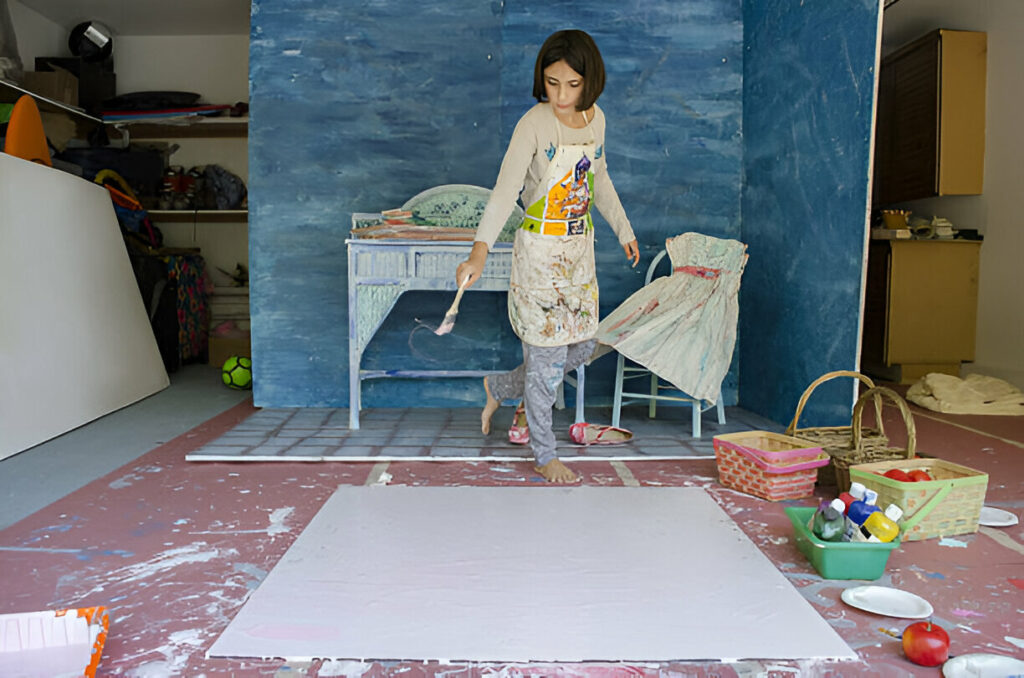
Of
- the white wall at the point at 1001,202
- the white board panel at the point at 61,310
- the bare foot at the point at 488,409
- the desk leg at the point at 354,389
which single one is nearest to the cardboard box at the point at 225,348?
the white board panel at the point at 61,310

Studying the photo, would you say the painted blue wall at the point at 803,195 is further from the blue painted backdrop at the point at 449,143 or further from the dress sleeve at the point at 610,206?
the dress sleeve at the point at 610,206

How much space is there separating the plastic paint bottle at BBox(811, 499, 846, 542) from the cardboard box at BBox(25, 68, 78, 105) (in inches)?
241

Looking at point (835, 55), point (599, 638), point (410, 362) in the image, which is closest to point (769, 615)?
point (599, 638)

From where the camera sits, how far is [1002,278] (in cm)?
501

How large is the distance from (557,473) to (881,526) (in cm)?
116

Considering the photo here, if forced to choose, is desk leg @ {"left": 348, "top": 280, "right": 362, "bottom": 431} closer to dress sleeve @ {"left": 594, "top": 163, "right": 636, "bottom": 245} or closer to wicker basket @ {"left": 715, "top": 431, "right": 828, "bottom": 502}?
dress sleeve @ {"left": 594, "top": 163, "right": 636, "bottom": 245}

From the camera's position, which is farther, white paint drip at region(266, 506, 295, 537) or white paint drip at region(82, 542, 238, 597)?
white paint drip at region(266, 506, 295, 537)

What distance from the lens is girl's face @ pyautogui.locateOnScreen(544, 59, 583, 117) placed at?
8.43ft

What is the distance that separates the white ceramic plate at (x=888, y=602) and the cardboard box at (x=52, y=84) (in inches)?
247

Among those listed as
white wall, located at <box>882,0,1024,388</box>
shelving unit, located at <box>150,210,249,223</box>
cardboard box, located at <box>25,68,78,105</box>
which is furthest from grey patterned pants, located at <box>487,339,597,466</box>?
cardboard box, located at <box>25,68,78,105</box>

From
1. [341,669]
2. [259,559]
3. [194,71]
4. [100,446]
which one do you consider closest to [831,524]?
[341,669]

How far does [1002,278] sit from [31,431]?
5700mm

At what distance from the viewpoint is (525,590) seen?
1.74m

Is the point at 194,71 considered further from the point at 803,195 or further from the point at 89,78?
the point at 803,195
